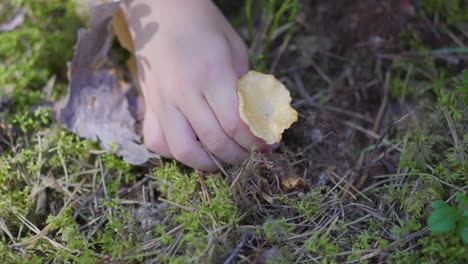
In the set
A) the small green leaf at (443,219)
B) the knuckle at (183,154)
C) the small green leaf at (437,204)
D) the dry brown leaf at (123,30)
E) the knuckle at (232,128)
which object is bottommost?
the small green leaf at (443,219)

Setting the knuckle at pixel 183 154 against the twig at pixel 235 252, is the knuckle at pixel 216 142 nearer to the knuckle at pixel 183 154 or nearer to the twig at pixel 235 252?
the knuckle at pixel 183 154

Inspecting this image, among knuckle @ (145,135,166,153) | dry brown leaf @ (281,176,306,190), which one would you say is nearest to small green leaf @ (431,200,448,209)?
dry brown leaf @ (281,176,306,190)

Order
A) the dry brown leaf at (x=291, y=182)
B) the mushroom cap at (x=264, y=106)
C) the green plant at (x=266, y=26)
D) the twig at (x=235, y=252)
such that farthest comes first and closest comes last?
the green plant at (x=266, y=26) → the dry brown leaf at (x=291, y=182) → the mushroom cap at (x=264, y=106) → the twig at (x=235, y=252)

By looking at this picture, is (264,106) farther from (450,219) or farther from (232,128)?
(450,219)

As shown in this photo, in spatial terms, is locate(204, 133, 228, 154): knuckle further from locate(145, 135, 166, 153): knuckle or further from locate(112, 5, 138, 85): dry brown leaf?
locate(112, 5, 138, 85): dry brown leaf

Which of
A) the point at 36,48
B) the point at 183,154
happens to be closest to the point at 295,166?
the point at 183,154

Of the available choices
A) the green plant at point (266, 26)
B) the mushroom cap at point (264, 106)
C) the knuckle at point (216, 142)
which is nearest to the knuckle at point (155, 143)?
the knuckle at point (216, 142)

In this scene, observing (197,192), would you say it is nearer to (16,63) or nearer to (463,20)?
(16,63)
